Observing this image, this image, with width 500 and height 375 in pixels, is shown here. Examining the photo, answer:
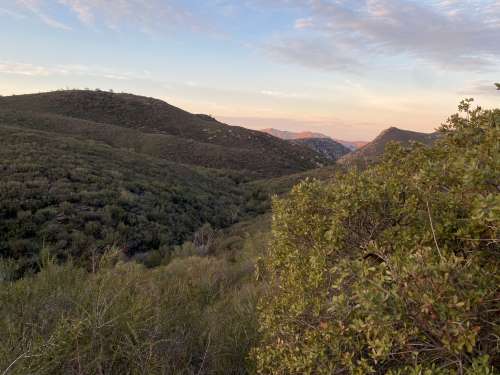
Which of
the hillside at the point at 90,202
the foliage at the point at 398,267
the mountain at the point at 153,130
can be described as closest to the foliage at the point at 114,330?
the foliage at the point at 398,267

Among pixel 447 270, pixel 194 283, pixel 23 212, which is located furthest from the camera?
pixel 23 212

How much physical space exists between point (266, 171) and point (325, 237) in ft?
136

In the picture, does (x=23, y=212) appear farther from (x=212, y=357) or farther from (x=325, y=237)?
(x=325, y=237)

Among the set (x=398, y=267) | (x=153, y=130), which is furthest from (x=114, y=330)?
(x=153, y=130)

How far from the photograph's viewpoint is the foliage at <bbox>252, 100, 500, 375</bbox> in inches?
97.9

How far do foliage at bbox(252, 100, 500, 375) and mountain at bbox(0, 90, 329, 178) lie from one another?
35873mm

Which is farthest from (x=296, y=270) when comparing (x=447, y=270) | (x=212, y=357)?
(x=447, y=270)

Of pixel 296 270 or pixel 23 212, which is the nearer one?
pixel 296 270

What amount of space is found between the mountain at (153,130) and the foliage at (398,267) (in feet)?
118

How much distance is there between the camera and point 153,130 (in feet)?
197

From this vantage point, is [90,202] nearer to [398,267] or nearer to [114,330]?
[114,330]

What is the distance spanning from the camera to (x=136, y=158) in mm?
27578

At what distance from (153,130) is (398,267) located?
60.4 metres

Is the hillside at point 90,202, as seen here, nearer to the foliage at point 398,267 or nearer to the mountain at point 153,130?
the foliage at point 398,267
